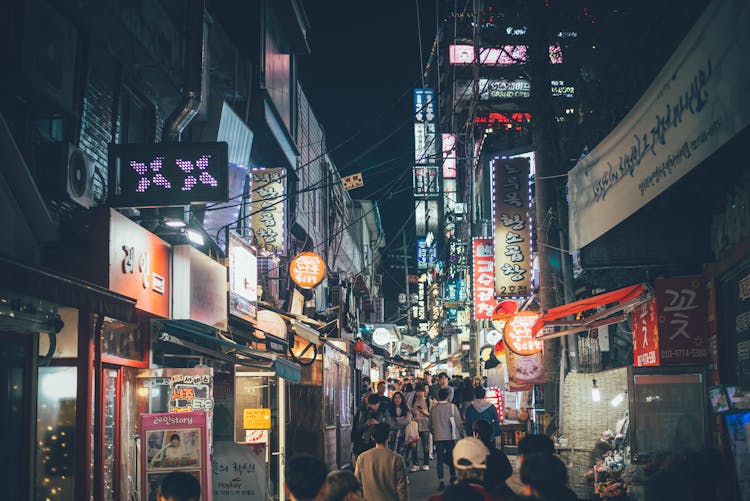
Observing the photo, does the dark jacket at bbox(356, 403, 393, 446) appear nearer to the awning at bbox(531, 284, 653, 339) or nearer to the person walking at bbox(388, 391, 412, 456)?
the person walking at bbox(388, 391, 412, 456)

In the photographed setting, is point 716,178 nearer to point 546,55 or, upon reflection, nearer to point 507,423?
point 546,55

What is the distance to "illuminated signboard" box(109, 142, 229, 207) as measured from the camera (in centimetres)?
1111

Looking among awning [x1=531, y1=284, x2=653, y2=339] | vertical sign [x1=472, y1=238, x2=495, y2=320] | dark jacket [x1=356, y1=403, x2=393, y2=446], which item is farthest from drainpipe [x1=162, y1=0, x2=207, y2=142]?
vertical sign [x1=472, y1=238, x2=495, y2=320]

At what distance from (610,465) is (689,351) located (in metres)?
2.36

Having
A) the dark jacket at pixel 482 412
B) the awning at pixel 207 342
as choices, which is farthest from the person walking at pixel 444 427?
the awning at pixel 207 342

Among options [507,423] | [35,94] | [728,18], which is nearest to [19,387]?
[35,94]

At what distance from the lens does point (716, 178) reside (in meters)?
8.50

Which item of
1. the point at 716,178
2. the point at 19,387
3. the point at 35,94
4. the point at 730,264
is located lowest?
the point at 19,387

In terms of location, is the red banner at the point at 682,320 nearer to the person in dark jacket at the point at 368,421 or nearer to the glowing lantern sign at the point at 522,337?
the person in dark jacket at the point at 368,421

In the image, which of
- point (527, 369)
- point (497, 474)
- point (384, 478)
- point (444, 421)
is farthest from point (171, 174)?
point (527, 369)

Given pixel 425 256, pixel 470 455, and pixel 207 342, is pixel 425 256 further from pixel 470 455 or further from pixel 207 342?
pixel 470 455

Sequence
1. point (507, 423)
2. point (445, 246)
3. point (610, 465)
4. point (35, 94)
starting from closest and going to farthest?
point (35, 94) → point (610, 465) → point (507, 423) → point (445, 246)

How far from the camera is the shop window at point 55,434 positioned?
9461 millimetres

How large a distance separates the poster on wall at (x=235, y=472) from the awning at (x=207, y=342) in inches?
55.8
